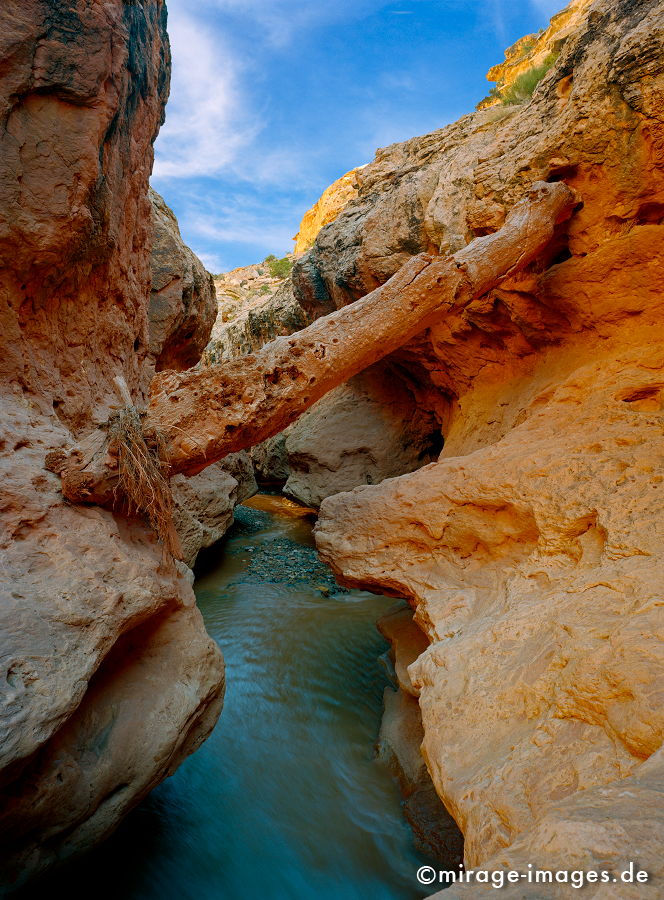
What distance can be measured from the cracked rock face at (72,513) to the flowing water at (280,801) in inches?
28.3

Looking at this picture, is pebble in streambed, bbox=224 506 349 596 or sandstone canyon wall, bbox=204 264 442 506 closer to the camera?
pebble in streambed, bbox=224 506 349 596

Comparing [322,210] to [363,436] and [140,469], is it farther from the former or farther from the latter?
[140,469]

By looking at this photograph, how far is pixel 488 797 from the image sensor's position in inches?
80.7

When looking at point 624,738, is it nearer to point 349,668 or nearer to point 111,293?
point 349,668

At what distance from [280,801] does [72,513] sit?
9.68 ft

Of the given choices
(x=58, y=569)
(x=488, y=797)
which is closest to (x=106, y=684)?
(x=58, y=569)

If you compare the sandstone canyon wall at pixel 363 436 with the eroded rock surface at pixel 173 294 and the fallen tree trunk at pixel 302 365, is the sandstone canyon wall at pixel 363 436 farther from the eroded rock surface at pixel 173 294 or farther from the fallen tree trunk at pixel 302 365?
the fallen tree trunk at pixel 302 365

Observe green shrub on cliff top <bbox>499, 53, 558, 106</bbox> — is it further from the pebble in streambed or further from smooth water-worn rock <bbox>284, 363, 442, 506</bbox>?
the pebble in streambed

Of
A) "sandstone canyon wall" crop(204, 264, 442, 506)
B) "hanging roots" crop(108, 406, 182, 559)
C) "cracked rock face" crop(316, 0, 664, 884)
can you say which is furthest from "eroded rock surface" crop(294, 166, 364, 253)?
"hanging roots" crop(108, 406, 182, 559)

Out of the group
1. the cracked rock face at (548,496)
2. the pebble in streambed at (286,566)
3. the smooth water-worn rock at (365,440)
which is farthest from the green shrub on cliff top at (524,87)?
the pebble in streambed at (286,566)

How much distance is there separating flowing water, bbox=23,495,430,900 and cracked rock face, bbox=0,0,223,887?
72 cm

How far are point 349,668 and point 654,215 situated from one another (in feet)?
19.7

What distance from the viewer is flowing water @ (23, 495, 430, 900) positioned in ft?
10.3

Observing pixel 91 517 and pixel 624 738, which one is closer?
pixel 624 738
